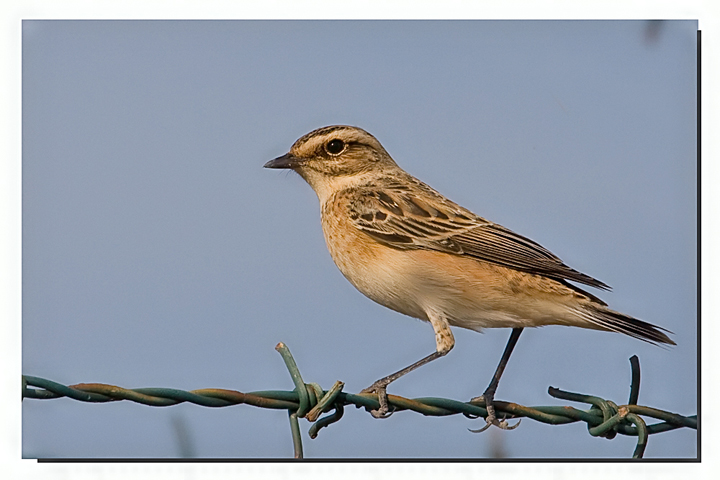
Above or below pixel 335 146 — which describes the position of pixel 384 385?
below

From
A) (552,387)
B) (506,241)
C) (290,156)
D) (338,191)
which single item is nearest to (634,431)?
(552,387)

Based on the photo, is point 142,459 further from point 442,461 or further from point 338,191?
point 338,191

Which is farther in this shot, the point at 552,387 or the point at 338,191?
the point at 338,191

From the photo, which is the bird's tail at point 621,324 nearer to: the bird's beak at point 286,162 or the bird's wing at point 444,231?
the bird's wing at point 444,231

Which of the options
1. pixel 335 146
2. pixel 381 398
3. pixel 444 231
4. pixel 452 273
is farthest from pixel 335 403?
pixel 335 146

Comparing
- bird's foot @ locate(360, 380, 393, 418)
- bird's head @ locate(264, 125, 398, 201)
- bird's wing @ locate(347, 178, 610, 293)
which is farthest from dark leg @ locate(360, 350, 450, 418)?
bird's head @ locate(264, 125, 398, 201)

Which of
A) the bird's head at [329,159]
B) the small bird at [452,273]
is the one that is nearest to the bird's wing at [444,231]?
the small bird at [452,273]

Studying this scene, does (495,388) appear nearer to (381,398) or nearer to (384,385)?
(384,385)
